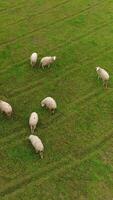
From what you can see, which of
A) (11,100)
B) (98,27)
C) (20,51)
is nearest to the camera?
(11,100)

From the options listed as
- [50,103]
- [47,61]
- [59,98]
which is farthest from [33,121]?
[47,61]

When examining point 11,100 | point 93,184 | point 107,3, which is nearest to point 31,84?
point 11,100

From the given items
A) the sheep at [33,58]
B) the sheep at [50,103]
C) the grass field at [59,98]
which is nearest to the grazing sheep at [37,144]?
the grass field at [59,98]

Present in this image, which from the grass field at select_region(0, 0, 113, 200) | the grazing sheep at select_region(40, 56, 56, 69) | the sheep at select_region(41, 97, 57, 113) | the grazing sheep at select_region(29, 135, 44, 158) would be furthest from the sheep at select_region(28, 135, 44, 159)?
the grazing sheep at select_region(40, 56, 56, 69)

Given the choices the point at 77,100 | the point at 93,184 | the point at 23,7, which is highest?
the point at 23,7

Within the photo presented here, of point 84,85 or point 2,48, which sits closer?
point 84,85

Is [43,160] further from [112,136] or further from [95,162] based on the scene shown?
[112,136]

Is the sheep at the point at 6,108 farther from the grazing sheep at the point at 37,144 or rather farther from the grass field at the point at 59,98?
the grazing sheep at the point at 37,144
